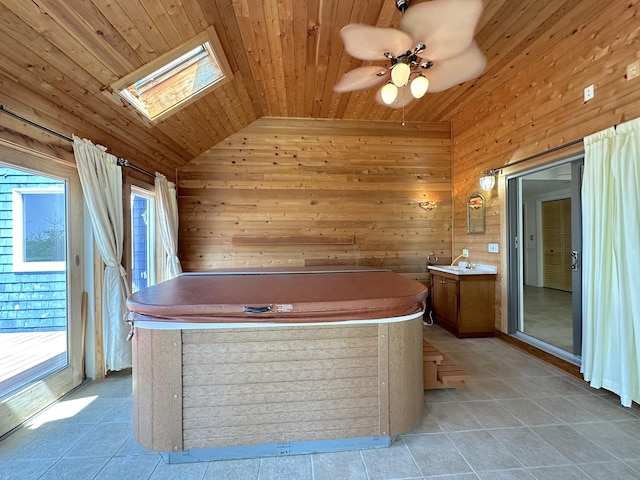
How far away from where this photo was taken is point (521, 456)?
162cm

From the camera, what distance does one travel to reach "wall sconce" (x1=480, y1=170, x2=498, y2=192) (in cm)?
355

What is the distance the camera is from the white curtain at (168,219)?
11.9ft

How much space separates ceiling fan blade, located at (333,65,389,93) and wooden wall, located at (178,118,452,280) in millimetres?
1872

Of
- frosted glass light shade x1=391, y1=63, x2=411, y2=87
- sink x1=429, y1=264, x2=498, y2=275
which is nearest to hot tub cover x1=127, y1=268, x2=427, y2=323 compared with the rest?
frosted glass light shade x1=391, y1=63, x2=411, y2=87

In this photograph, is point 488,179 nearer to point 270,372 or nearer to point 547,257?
point 270,372

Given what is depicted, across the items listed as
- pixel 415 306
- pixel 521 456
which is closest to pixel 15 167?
pixel 415 306

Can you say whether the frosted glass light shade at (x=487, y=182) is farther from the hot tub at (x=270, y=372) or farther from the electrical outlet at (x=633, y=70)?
the hot tub at (x=270, y=372)

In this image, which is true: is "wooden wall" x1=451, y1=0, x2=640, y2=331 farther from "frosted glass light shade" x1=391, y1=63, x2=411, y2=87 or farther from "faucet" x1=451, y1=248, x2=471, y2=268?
"frosted glass light shade" x1=391, y1=63, x2=411, y2=87

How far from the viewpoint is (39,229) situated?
2.17 meters

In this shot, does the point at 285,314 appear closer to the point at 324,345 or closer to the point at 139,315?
the point at 324,345

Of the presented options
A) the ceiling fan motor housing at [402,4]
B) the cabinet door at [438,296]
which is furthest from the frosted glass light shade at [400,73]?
the cabinet door at [438,296]

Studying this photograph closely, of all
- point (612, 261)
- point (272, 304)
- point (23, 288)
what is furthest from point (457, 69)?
point (23, 288)

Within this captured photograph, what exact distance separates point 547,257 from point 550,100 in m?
5.00

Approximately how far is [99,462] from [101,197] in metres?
1.96
